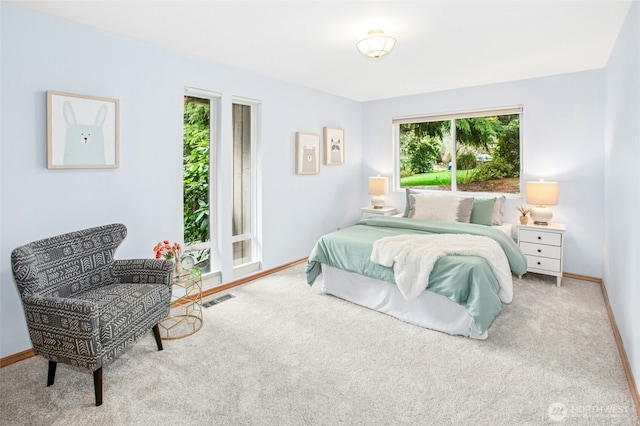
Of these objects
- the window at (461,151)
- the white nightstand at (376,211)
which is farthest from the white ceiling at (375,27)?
the white nightstand at (376,211)

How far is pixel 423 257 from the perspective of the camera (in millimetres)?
2836

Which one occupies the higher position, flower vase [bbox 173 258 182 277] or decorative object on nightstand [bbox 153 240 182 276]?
decorative object on nightstand [bbox 153 240 182 276]

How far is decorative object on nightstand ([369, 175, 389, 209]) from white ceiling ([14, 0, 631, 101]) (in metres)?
1.72

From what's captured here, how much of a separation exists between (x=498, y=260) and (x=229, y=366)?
7.18 feet

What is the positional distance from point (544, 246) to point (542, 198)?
0.53 meters

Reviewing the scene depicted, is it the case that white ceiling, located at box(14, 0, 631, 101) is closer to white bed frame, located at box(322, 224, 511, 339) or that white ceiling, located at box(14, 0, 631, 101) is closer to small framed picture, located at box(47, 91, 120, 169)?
small framed picture, located at box(47, 91, 120, 169)

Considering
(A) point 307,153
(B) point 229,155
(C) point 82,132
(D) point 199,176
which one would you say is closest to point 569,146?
(A) point 307,153

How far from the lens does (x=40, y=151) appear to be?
8.30ft

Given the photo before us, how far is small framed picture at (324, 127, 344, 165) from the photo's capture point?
5093mm

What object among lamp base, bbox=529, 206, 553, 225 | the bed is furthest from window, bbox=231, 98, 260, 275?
lamp base, bbox=529, 206, 553, 225

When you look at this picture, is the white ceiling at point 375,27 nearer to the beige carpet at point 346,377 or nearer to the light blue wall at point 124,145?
the light blue wall at point 124,145

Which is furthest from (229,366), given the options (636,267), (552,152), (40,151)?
(552,152)

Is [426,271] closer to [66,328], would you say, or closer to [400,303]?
[400,303]

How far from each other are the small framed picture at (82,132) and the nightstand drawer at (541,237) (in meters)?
4.18
